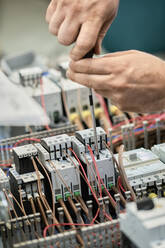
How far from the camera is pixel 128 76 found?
176 cm

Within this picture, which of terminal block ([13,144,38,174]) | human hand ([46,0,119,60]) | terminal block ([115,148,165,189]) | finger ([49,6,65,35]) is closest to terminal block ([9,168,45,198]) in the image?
terminal block ([13,144,38,174])

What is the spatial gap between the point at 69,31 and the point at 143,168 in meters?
0.66

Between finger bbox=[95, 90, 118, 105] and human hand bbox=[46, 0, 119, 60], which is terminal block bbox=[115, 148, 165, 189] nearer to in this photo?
finger bbox=[95, 90, 118, 105]

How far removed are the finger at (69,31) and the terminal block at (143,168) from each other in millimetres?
576

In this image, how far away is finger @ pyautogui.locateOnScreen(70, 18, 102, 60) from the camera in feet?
5.70

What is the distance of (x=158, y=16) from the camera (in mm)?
5387

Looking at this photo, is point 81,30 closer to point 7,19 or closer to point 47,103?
point 47,103

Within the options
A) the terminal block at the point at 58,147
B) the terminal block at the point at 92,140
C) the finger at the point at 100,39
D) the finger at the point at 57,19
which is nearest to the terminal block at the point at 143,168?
the terminal block at the point at 92,140

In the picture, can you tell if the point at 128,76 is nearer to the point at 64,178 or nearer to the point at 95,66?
the point at 95,66

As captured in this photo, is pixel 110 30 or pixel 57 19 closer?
pixel 57 19

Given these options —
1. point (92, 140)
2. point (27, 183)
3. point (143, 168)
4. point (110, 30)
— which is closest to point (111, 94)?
point (92, 140)

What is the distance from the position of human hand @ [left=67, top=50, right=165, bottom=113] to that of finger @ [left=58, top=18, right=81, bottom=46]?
0.09m

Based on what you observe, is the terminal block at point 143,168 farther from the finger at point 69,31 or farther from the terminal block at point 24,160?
the finger at point 69,31

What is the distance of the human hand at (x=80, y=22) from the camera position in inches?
69.1
